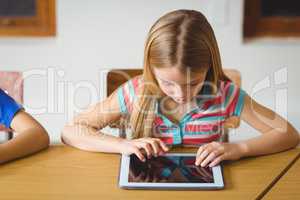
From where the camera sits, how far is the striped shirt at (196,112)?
5.23 ft

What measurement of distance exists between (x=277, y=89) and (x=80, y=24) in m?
0.97

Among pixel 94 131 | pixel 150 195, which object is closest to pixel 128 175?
pixel 150 195

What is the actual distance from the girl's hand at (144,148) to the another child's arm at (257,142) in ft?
0.33

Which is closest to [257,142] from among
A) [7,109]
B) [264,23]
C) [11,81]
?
[7,109]

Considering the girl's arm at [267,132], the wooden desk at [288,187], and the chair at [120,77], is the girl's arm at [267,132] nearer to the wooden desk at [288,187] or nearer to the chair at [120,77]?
the wooden desk at [288,187]

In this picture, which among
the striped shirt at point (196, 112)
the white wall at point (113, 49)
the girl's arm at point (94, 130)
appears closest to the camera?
the girl's arm at point (94, 130)

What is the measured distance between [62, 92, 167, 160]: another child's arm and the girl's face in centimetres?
15

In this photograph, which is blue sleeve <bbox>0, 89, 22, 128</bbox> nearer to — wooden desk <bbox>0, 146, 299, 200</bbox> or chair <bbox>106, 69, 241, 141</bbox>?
wooden desk <bbox>0, 146, 299, 200</bbox>

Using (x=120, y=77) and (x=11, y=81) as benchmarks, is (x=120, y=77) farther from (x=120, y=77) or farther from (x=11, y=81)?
(x=11, y=81)

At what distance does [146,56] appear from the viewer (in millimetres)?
1462

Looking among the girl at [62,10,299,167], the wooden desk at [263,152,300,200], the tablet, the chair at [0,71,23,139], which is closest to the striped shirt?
the girl at [62,10,299,167]

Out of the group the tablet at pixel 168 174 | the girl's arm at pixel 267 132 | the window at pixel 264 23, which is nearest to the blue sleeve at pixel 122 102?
the tablet at pixel 168 174

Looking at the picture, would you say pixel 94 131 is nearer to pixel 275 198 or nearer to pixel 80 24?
pixel 275 198

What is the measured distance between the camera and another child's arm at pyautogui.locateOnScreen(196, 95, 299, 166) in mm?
1358
